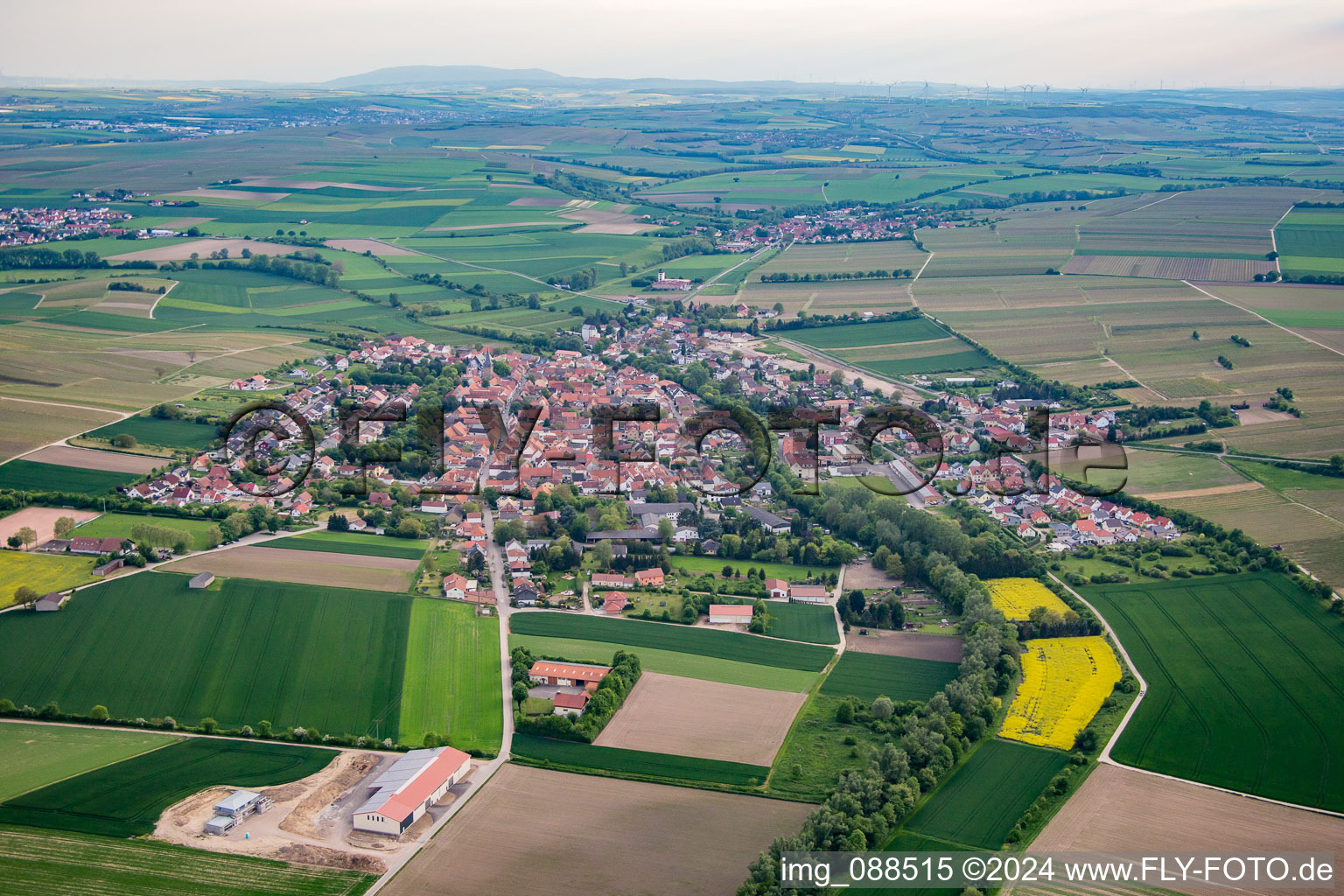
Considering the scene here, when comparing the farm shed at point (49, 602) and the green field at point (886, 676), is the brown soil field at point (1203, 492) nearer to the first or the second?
the green field at point (886, 676)

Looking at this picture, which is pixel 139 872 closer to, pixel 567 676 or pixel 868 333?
pixel 567 676

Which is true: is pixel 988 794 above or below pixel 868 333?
below

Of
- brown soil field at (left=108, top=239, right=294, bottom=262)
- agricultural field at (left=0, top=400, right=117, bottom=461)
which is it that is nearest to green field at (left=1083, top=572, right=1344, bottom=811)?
agricultural field at (left=0, top=400, right=117, bottom=461)

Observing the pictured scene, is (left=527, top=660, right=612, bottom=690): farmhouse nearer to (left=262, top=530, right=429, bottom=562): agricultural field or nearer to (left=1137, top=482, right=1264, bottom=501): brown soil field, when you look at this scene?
(left=262, top=530, right=429, bottom=562): agricultural field

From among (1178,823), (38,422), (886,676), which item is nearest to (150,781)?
(886,676)

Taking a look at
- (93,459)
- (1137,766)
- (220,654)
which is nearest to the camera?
(1137,766)

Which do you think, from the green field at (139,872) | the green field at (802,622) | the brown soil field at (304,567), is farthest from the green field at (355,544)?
the green field at (139,872)
